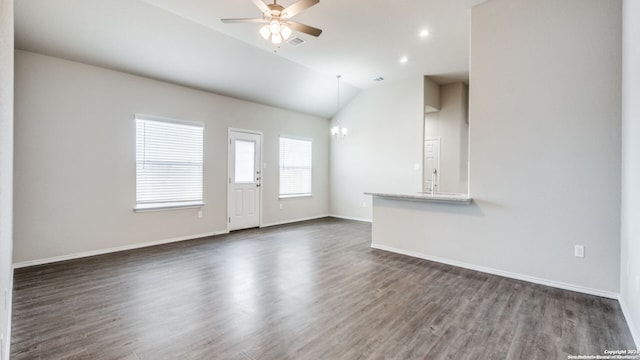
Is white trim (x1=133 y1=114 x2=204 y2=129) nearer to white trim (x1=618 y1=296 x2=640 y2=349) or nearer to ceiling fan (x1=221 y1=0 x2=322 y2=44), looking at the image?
ceiling fan (x1=221 y1=0 x2=322 y2=44)

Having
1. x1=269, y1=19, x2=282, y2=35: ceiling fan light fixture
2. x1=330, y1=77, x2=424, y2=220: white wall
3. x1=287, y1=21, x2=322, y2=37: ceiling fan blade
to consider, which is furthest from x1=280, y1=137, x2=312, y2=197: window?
x1=269, y1=19, x2=282, y2=35: ceiling fan light fixture

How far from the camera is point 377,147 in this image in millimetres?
7340

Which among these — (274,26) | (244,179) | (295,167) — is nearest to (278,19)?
(274,26)

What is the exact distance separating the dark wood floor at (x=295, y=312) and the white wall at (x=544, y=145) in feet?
1.06

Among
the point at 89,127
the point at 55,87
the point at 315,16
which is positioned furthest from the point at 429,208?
the point at 55,87

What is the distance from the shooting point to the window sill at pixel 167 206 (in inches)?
193

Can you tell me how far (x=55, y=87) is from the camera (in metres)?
4.10

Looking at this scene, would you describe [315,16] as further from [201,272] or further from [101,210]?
[101,210]

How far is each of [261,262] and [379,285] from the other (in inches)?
66.0

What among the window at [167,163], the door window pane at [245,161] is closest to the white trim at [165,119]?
the window at [167,163]

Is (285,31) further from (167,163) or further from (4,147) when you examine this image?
(167,163)

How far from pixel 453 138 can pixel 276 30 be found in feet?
17.6

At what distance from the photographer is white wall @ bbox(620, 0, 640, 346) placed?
2.23 m

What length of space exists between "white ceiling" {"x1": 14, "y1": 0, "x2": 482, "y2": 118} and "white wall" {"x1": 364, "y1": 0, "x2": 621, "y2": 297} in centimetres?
94
